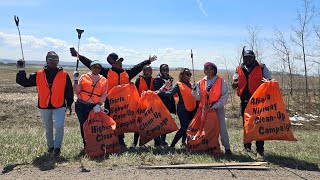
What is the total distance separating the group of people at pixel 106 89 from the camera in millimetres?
6785

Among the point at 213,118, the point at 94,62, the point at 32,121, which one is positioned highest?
the point at 94,62

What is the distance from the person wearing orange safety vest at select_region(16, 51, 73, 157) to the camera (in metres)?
6.76

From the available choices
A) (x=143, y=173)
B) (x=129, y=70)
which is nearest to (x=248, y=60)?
(x=129, y=70)

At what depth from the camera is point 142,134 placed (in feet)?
24.3

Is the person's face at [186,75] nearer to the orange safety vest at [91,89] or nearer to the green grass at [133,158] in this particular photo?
the green grass at [133,158]

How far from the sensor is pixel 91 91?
6.94 metres

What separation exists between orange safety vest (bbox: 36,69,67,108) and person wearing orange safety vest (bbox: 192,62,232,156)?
2.43 meters

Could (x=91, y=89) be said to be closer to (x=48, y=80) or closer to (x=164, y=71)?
(x=48, y=80)

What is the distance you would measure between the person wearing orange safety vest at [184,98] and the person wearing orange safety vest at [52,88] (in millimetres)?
1864

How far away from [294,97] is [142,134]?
21.1m

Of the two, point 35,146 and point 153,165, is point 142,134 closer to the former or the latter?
point 153,165

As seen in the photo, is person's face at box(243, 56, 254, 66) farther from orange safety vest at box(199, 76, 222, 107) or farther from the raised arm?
the raised arm

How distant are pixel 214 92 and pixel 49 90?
294cm

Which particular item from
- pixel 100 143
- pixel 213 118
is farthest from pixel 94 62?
pixel 213 118
